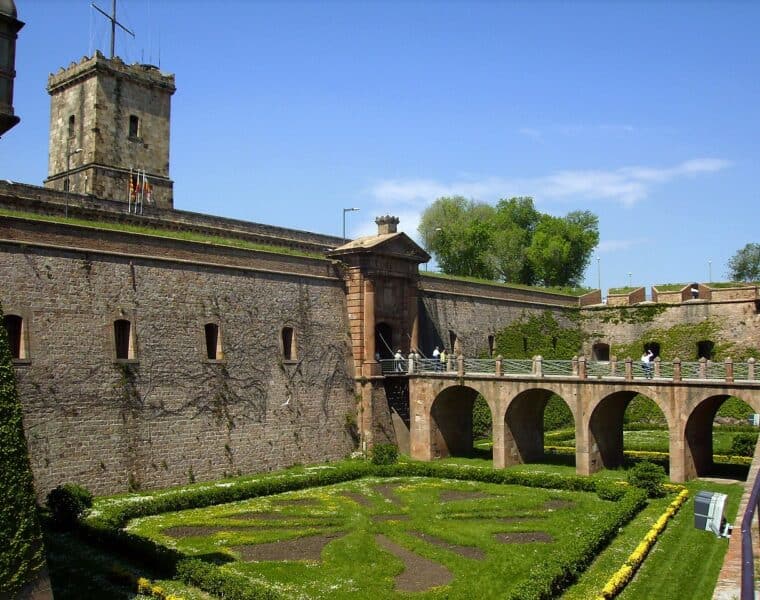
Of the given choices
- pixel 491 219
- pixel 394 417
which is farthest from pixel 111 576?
pixel 491 219

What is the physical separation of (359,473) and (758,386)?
1407 centimetres

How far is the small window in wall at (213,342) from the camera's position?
28.5 metres

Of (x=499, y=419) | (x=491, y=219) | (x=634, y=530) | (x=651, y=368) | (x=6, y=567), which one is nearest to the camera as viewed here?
(x=6, y=567)

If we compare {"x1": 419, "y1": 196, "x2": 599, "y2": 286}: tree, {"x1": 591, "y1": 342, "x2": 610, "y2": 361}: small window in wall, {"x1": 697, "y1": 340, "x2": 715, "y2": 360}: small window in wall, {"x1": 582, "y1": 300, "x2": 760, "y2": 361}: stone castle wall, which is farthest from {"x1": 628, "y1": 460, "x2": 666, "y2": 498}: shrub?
{"x1": 419, "y1": 196, "x2": 599, "y2": 286}: tree

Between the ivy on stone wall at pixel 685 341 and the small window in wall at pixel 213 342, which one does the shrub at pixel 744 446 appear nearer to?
the ivy on stone wall at pixel 685 341

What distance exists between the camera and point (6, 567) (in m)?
11.4

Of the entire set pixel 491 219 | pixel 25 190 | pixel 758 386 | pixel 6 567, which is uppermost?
pixel 491 219

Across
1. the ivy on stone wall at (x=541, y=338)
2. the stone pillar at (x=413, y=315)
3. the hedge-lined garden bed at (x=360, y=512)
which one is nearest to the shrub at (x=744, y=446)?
the hedge-lined garden bed at (x=360, y=512)

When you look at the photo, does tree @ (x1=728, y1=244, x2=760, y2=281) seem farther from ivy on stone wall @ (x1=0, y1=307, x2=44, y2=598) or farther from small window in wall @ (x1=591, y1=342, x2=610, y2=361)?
ivy on stone wall @ (x1=0, y1=307, x2=44, y2=598)

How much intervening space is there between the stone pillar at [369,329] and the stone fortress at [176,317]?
8 cm

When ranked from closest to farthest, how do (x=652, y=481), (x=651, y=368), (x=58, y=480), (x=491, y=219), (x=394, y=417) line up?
(x=58, y=480) < (x=652, y=481) < (x=651, y=368) < (x=394, y=417) < (x=491, y=219)

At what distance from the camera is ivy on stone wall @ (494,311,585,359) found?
43.6 meters

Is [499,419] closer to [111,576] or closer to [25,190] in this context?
[111,576]

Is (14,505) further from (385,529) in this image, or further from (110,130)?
(110,130)
